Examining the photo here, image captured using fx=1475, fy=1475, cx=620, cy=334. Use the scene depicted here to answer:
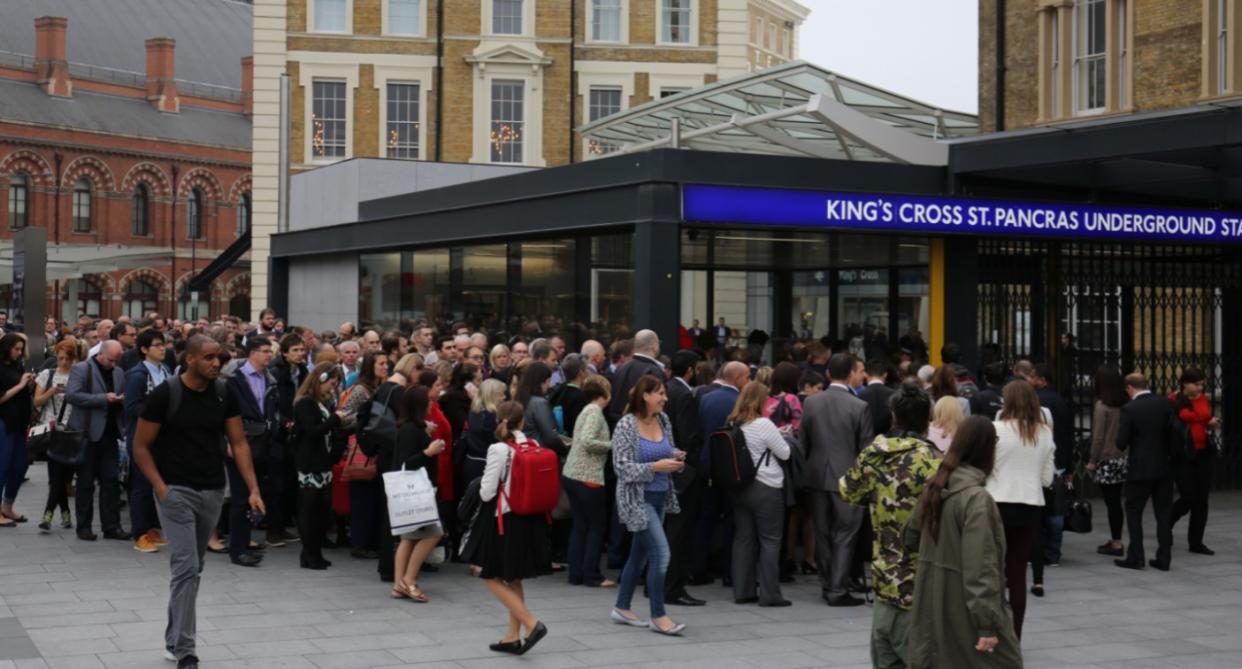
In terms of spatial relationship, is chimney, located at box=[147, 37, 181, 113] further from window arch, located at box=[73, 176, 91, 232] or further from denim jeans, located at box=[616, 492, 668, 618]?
denim jeans, located at box=[616, 492, 668, 618]

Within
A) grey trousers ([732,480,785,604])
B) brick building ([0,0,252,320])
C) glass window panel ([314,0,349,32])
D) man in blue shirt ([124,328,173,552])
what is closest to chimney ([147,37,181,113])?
brick building ([0,0,252,320])

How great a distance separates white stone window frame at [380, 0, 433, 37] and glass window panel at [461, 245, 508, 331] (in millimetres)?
22491

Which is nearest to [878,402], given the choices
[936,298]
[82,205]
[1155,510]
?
[1155,510]

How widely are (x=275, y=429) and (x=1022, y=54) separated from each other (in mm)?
13824

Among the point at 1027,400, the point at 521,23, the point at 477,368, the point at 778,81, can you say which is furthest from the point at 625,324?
the point at 521,23

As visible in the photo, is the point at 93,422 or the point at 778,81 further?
the point at 778,81

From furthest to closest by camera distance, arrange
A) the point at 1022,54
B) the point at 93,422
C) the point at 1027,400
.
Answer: the point at 1022,54, the point at 93,422, the point at 1027,400

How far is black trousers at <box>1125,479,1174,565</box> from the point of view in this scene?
12312 millimetres

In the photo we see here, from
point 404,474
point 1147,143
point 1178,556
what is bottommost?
point 1178,556

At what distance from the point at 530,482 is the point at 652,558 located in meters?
1.21

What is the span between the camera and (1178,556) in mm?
13133

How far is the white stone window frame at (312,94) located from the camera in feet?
131

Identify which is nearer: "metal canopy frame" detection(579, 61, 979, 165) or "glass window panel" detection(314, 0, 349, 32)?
"metal canopy frame" detection(579, 61, 979, 165)

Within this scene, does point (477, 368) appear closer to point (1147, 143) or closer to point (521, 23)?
point (1147, 143)
